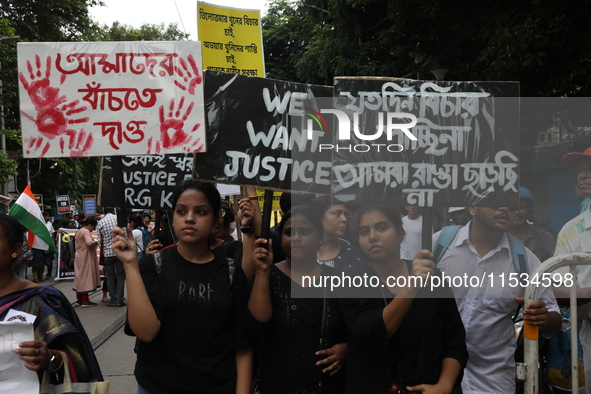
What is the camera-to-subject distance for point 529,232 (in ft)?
14.8

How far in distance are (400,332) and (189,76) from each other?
167 cm

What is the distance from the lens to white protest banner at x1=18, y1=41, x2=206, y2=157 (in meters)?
3.26

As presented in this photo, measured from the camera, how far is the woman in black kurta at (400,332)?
279 centimetres

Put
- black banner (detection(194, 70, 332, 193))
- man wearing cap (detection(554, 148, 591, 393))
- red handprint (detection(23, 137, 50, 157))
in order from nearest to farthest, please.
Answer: red handprint (detection(23, 137, 50, 157)), black banner (detection(194, 70, 332, 193)), man wearing cap (detection(554, 148, 591, 393))

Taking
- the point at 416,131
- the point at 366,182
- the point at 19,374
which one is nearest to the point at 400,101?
the point at 416,131

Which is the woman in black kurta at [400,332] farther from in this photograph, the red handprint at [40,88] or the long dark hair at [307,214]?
the red handprint at [40,88]

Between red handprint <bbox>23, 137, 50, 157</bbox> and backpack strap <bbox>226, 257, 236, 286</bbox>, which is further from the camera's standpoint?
red handprint <bbox>23, 137, 50, 157</bbox>

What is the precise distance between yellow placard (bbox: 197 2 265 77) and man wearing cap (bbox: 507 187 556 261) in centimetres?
428

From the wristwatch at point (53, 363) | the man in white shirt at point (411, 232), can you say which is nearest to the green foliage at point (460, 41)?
the man in white shirt at point (411, 232)

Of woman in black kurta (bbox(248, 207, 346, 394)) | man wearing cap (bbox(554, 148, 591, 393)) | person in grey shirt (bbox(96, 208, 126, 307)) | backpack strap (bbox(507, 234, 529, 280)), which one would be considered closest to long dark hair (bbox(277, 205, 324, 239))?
woman in black kurta (bbox(248, 207, 346, 394))

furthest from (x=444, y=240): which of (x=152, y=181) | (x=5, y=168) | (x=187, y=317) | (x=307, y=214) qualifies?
(x=5, y=168)

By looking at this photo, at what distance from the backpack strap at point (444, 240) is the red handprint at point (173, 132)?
1467mm

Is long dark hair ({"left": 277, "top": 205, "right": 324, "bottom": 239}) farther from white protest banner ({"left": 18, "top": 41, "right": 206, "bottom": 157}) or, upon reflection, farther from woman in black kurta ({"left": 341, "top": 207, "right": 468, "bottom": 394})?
white protest banner ({"left": 18, "top": 41, "right": 206, "bottom": 157})

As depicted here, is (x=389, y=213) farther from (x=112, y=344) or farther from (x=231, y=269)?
(x=112, y=344)
